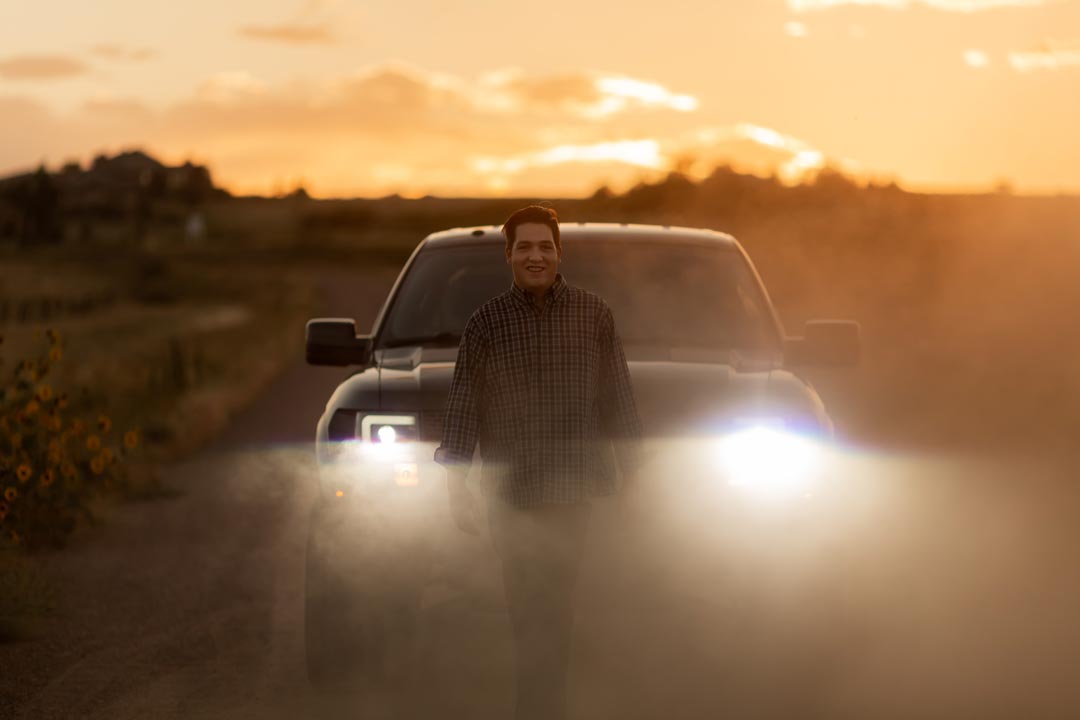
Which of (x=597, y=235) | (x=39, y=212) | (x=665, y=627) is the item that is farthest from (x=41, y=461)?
(x=39, y=212)

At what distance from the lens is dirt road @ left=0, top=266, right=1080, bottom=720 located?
17.3ft

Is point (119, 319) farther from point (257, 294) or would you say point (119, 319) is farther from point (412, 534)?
point (412, 534)

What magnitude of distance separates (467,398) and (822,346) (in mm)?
2392

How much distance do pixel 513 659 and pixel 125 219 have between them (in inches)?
5342

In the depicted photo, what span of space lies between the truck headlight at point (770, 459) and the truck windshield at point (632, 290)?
116 cm

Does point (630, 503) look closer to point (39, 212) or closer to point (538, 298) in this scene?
point (538, 298)

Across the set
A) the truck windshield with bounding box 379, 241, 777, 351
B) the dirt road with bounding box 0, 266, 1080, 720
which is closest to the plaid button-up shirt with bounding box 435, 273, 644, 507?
the dirt road with bounding box 0, 266, 1080, 720

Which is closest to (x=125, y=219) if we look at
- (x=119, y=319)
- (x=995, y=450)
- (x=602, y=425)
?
(x=119, y=319)

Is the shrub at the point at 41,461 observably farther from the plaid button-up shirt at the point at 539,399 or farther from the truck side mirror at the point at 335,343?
the plaid button-up shirt at the point at 539,399

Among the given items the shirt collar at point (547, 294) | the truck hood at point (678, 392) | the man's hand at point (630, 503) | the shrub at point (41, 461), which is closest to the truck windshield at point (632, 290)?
the truck hood at point (678, 392)

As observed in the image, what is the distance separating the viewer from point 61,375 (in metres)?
24.3

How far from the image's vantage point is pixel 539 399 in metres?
4.68

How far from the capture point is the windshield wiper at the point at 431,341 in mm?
6484

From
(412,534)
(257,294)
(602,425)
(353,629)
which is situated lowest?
(257,294)
